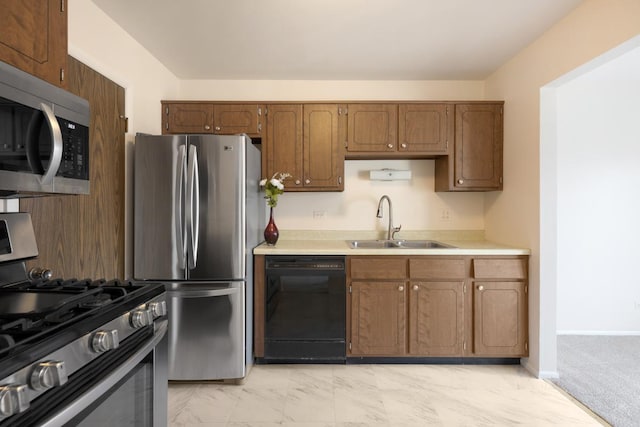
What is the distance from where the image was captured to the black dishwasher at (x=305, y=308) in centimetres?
289

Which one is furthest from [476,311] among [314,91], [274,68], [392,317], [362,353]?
[274,68]

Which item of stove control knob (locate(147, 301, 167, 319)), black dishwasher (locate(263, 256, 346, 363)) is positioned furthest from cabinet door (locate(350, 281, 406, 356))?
stove control knob (locate(147, 301, 167, 319))

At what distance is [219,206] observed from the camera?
8.52 feet

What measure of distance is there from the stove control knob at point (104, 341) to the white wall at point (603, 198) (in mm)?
3994

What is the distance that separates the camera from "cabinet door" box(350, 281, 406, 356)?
9.55 ft

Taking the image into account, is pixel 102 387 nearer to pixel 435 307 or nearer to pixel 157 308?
pixel 157 308

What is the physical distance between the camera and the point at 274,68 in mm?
3293

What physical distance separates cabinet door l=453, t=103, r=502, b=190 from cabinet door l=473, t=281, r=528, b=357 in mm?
1001

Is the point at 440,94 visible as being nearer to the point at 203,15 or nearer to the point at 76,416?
the point at 203,15

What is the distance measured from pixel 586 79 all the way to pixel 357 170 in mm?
2466

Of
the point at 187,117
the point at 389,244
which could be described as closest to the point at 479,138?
the point at 389,244

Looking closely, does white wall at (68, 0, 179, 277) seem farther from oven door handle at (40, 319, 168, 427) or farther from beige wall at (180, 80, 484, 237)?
oven door handle at (40, 319, 168, 427)

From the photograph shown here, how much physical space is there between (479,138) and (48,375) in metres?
3.33

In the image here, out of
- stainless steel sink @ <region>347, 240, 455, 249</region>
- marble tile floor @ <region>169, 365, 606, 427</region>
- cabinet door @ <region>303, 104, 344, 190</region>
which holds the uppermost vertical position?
cabinet door @ <region>303, 104, 344, 190</region>
